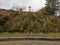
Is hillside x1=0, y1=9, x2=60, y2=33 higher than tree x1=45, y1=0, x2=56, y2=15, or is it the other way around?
tree x1=45, y1=0, x2=56, y2=15

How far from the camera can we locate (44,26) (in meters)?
19.3

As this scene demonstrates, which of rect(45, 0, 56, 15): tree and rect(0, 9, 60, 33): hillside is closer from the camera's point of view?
rect(0, 9, 60, 33): hillside

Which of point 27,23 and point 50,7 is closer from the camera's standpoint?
point 27,23

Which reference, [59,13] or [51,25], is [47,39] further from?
[59,13]

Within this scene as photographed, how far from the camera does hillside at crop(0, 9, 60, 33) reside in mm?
19000

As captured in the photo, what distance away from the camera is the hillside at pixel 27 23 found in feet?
62.3

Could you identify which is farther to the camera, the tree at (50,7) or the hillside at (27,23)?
the tree at (50,7)

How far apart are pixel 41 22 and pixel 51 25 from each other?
3.40ft

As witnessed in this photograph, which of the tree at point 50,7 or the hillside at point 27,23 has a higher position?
the tree at point 50,7

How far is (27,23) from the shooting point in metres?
19.9

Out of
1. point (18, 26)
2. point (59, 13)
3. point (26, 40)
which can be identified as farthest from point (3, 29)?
point (59, 13)

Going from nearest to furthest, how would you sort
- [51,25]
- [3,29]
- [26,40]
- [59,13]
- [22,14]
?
[26,40] < [3,29] < [51,25] < [22,14] < [59,13]

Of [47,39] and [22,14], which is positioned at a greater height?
[22,14]

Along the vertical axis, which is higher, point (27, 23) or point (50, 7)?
point (50, 7)
